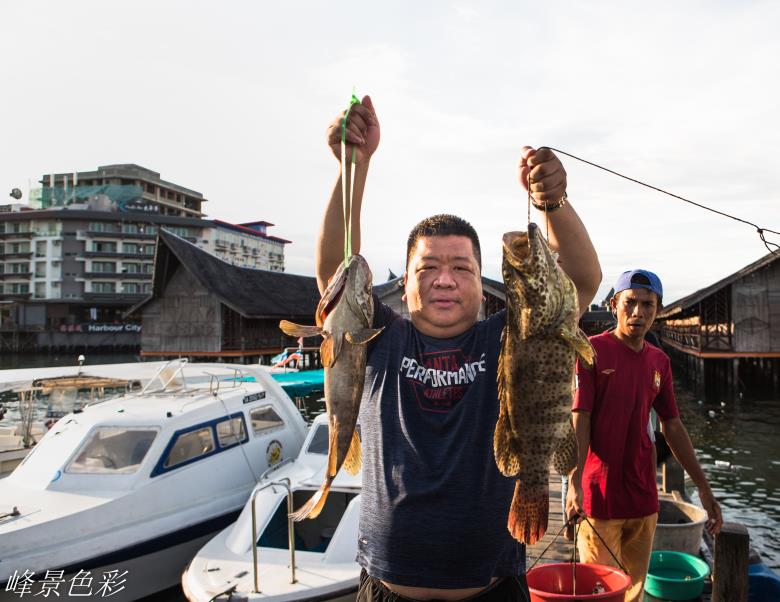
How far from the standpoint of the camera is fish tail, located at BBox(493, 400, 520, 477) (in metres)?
2.41

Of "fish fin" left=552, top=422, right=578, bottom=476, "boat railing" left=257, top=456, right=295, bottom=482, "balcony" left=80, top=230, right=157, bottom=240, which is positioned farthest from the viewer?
"balcony" left=80, top=230, right=157, bottom=240

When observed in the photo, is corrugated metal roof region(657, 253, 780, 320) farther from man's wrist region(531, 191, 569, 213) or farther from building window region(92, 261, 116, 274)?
building window region(92, 261, 116, 274)

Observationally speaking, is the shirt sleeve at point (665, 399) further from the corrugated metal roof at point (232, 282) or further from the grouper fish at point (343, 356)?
the corrugated metal roof at point (232, 282)

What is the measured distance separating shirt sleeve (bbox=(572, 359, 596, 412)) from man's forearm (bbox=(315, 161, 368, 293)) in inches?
98.9

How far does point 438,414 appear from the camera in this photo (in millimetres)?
2578

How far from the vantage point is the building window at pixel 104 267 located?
83887 mm

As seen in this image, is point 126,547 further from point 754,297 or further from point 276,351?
point 276,351

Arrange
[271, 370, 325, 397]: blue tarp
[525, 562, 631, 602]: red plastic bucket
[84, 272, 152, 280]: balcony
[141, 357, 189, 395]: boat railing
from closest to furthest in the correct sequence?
[525, 562, 631, 602]: red plastic bucket → [141, 357, 189, 395]: boat railing → [271, 370, 325, 397]: blue tarp → [84, 272, 152, 280]: balcony

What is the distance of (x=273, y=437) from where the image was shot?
11.8m

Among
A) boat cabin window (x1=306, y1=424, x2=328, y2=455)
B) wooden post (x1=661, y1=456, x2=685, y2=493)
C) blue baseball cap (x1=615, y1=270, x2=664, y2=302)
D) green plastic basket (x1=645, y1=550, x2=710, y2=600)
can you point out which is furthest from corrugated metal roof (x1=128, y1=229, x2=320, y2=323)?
blue baseball cap (x1=615, y1=270, x2=664, y2=302)

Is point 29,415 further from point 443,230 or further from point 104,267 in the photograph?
point 104,267

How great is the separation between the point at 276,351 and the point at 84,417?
123ft

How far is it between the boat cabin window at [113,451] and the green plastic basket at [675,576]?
25.3 feet

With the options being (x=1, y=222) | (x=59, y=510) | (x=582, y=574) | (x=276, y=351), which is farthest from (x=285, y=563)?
(x=1, y=222)
